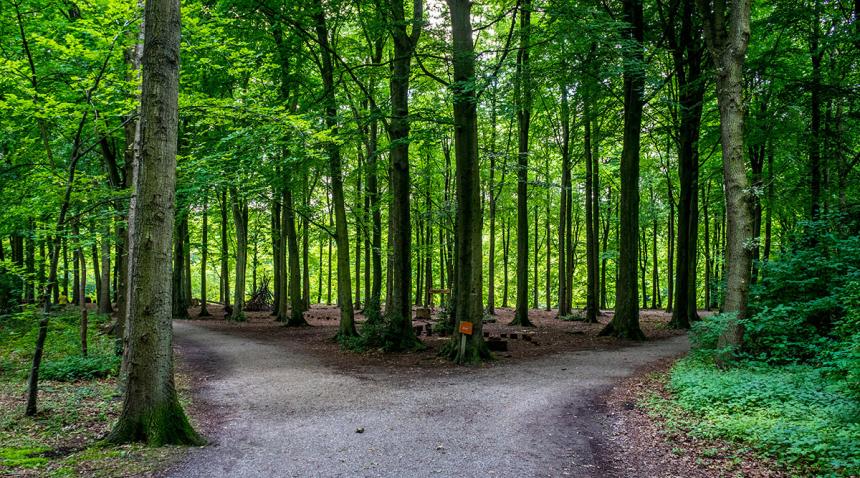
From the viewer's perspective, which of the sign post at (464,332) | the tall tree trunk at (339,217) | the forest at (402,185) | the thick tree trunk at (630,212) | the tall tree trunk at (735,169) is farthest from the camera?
the thick tree trunk at (630,212)

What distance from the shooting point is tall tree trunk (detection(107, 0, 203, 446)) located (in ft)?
17.0

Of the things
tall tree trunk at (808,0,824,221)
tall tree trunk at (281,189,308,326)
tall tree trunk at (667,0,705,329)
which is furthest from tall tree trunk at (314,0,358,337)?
tall tree trunk at (808,0,824,221)

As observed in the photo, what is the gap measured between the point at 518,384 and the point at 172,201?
6700 mm

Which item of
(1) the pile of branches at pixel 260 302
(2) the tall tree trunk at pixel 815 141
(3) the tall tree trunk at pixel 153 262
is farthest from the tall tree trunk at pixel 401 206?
(1) the pile of branches at pixel 260 302

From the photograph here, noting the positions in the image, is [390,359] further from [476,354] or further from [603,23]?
[603,23]

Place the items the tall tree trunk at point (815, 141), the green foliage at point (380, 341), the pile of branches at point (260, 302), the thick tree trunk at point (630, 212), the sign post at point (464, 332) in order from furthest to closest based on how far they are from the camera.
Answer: the pile of branches at point (260, 302), the thick tree trunk at point (630, 212), the green foliage at point (380, 341), the tall tree trunk at point (815, 141), the sign post at point (464, 332)

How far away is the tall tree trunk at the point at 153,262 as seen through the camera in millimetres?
5195

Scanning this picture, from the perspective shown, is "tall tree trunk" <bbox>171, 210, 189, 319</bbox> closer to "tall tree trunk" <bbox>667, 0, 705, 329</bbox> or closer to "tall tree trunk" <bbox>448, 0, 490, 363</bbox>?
"tall tree trunk" <bbox>448, 0, 490, 363</bbox>

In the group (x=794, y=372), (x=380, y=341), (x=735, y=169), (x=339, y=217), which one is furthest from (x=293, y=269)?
(x=794, y=372)

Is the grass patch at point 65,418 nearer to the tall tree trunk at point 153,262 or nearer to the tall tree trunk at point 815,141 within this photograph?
the tall tree trunk at point 153,262

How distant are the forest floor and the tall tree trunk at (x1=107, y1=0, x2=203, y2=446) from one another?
2.44 ft

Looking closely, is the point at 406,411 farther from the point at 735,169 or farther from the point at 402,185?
the point at 402,185

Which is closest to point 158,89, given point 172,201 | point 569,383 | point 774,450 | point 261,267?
point 172,201

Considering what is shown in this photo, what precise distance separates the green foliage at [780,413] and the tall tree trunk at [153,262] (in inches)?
244
